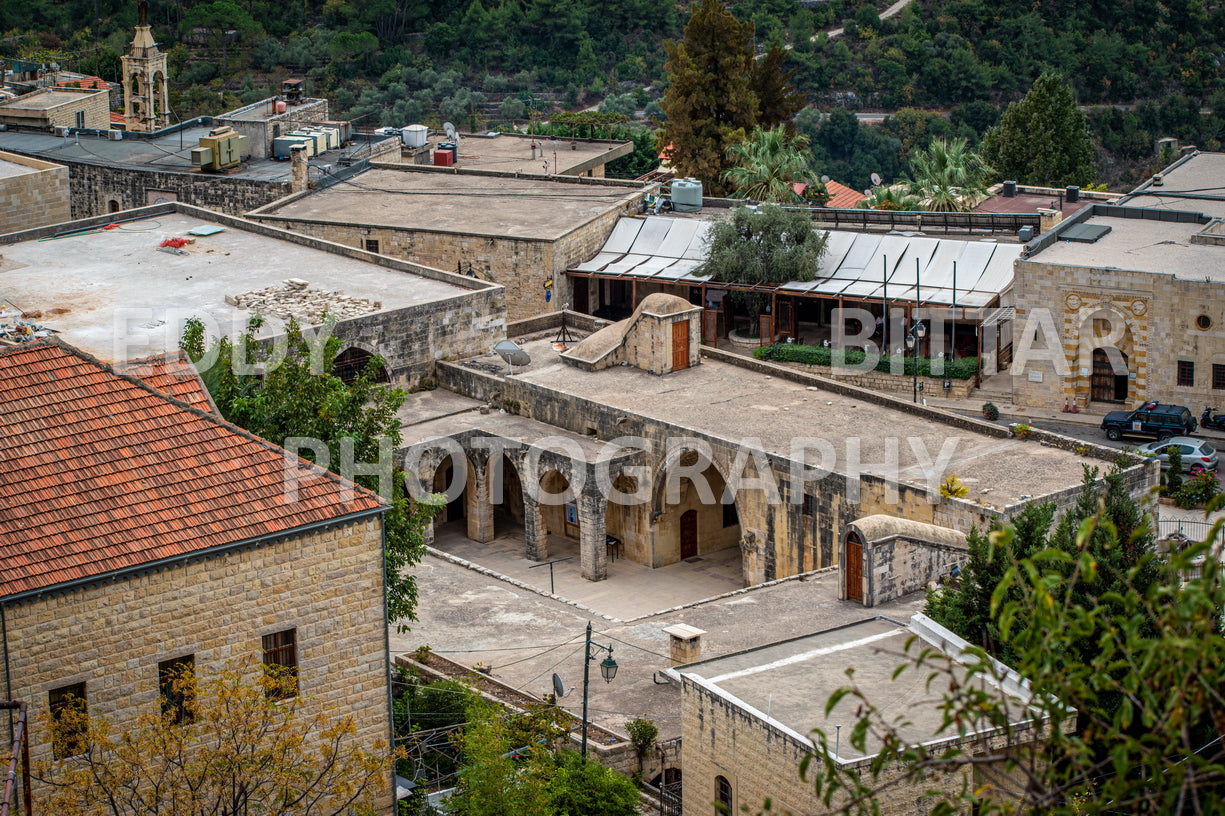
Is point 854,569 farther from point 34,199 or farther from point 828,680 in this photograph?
point 34,199

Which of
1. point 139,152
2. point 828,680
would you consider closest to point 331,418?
point 828,680

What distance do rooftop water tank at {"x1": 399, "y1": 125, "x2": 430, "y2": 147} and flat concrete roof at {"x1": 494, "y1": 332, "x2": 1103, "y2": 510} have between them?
2428cm

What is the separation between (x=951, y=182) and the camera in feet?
224

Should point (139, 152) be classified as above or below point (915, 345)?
above

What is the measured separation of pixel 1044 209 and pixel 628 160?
88.7ft

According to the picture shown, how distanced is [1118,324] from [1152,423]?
382 cm

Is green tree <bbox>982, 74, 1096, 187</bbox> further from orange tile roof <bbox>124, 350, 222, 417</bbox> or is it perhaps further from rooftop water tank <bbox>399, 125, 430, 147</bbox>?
orange tile roof <bbox>124, 350, 222, 417</bbox>

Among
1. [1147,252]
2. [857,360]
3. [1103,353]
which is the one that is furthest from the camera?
[857,360]

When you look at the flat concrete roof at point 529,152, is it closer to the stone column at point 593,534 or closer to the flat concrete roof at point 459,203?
the flat concrete roof at point 459,203

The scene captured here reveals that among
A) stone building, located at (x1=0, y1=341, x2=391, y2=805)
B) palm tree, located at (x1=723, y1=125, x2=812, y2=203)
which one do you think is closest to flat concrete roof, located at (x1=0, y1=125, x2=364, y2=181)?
palm tree, located at (x1=723, y1=125, x2=812, y2=203)

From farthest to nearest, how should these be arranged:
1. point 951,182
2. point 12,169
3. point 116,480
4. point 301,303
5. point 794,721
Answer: point 951,182 → point 12,169 → point 301,303 → point 794,721 → point 116,480

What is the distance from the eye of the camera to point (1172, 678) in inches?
693

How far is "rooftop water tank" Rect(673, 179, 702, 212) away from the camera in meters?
65.9

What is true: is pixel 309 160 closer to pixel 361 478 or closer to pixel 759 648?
pixel 361 478
